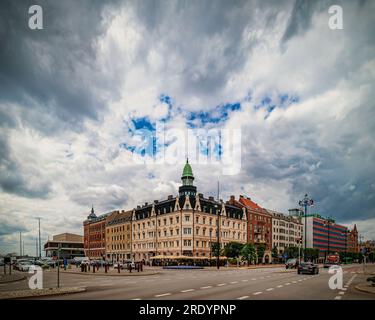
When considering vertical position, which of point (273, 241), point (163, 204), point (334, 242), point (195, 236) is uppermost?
point (163, 204)

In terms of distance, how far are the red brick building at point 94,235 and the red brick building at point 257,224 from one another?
162ft

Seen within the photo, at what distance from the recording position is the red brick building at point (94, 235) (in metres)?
120

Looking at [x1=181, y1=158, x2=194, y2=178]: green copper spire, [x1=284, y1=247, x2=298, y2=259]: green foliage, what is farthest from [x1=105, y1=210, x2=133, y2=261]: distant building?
[x1=284, y1=247, x2=298, y2=259]: green foliage

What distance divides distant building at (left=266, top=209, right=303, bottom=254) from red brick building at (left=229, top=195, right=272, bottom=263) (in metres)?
5.19

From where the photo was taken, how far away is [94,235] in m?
127

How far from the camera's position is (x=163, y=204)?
291 ft

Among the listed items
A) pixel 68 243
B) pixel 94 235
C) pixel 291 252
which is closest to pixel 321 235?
pixel 291 252

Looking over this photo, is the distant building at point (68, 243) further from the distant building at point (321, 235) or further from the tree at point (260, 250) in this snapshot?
the distant building at point (321, 235)

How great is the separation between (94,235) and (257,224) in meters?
62.1

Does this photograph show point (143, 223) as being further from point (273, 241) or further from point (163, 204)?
point (273, 241)

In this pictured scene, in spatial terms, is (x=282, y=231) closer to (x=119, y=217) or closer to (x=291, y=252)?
(x=291, y=252)

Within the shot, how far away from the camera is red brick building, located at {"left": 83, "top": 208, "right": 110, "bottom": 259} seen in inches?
4724
